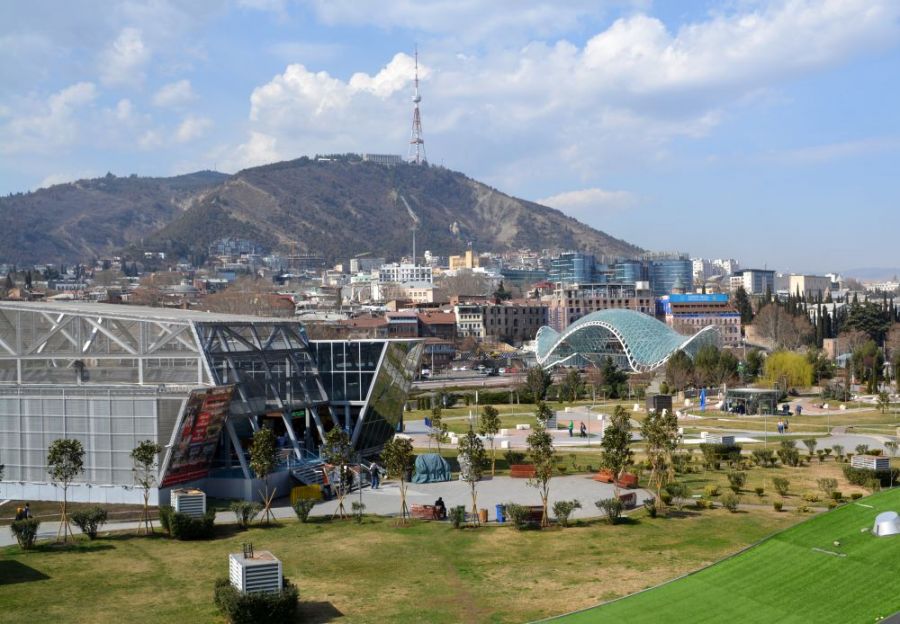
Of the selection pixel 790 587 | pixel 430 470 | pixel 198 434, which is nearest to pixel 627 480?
pixel 430 470

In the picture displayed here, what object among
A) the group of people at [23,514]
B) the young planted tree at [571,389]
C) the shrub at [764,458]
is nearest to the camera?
the group of people at [23,514]

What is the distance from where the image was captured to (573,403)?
3492 inches

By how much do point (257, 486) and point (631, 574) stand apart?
18724 millimetres

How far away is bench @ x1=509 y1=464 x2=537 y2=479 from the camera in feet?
157

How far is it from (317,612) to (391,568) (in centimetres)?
482

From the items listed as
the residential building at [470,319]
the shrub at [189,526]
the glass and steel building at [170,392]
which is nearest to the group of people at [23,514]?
the glass and steel building at [170,392]

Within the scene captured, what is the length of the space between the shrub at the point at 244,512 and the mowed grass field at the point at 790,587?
15.3 metres

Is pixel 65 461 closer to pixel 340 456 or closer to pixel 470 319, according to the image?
pixel 340 456

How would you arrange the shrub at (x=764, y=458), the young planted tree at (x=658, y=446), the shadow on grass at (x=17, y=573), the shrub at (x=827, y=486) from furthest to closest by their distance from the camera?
the shrub at (x=764, y=458)
the young planted tree at (x=658, y=446)
the shrub at (x=827, y=486)
the shadow on grass at (x=17, y=573)

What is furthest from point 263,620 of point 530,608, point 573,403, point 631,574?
point 573,403

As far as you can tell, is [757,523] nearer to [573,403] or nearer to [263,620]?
[263,620]

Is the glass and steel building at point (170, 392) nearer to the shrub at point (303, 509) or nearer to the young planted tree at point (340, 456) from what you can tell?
the young planted tree at point (340, 456)

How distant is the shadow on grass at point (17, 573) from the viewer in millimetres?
28391

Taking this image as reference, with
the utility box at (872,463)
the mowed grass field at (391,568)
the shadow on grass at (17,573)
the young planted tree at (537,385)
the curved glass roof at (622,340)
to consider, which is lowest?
the mowed grass field at (391,568)
